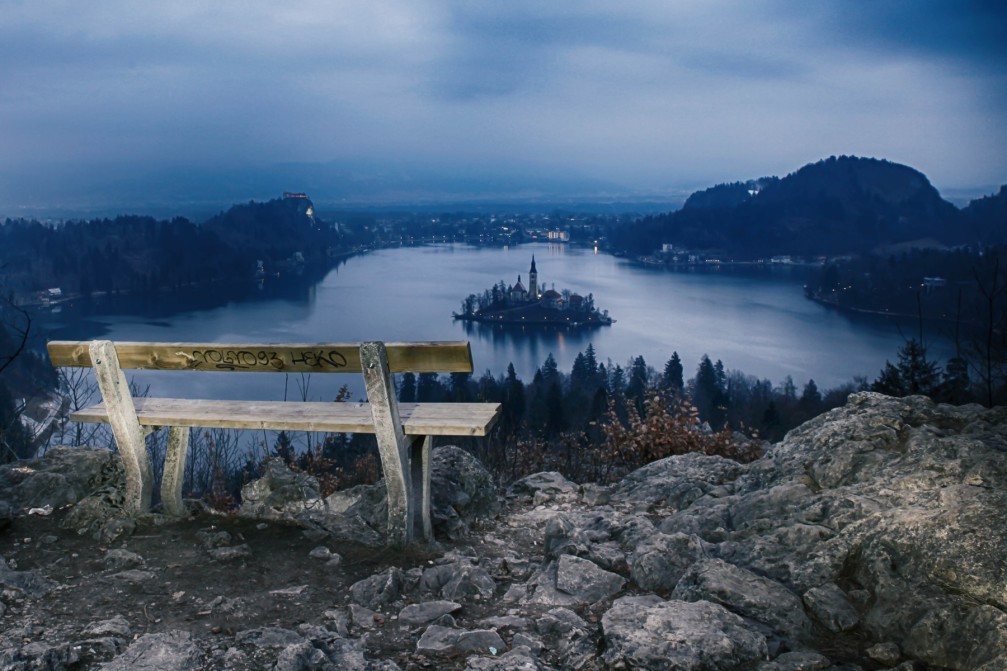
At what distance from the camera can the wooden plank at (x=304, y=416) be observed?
3979 mm

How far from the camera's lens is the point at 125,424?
14.4ft

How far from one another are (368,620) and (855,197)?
198 m

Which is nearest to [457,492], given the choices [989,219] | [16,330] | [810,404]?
[16,330]

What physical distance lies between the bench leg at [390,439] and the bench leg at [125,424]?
158 cm

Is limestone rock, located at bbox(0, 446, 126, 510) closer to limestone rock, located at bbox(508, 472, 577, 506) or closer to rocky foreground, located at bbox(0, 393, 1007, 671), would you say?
rocky foreground, located at bbox(0, 393, 1007, 671)

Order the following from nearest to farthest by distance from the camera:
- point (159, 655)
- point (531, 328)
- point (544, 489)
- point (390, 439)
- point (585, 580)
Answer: point (159, 655) < point (585, 580) < point (390, 439) < point (544, 489) < point (531, 328)

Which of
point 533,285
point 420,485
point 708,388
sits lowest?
point 708,388

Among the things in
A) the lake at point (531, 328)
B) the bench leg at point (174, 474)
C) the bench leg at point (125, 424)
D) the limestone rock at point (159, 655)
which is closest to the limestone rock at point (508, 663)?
the limestone rock at point (159, 655)

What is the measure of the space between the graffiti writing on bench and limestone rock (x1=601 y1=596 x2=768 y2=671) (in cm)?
195

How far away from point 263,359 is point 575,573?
2.07 metres

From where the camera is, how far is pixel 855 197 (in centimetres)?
17700

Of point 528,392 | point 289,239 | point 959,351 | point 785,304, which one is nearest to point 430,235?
point 289,239

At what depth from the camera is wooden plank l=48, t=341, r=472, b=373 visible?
3678 mm

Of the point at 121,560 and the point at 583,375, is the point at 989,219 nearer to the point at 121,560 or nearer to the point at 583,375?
the point at 583,375
